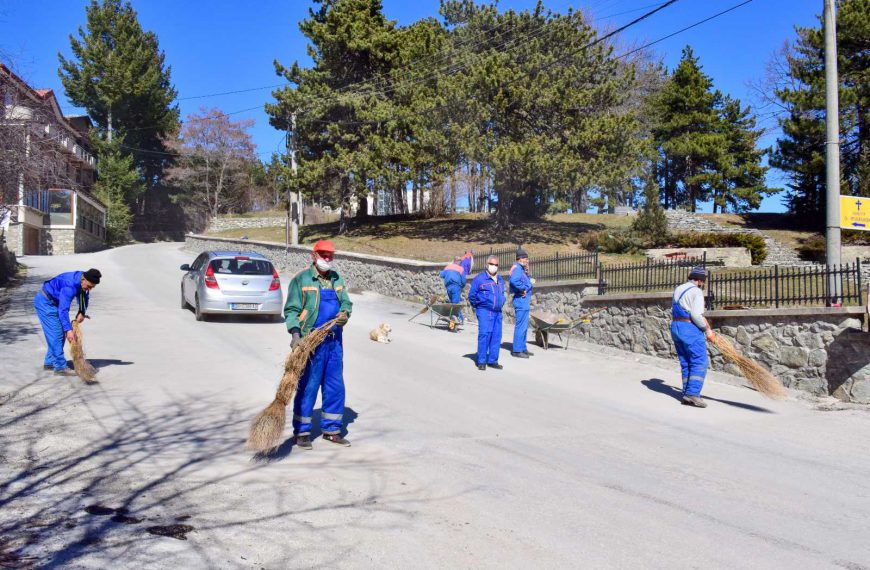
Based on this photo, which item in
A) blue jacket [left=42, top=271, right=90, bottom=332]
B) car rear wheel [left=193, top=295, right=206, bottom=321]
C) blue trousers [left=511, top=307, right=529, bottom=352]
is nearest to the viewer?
blue jacket [left=42, top=271, right=90, bottom=332]

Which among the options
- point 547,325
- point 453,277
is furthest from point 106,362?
point 453,277

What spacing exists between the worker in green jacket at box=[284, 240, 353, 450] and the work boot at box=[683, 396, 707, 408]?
4.84 meters

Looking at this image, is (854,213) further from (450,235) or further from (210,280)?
(450,235)

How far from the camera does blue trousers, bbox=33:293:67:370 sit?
9.59 metres

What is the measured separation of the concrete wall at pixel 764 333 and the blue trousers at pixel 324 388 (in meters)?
7.10

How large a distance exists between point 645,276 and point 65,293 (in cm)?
982

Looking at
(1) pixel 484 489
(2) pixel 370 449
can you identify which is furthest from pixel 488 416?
(1) pixel 484 489

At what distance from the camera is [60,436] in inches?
276

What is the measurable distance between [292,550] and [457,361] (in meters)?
8.31

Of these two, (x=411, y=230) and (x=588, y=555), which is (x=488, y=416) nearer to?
(x=588, y=555)

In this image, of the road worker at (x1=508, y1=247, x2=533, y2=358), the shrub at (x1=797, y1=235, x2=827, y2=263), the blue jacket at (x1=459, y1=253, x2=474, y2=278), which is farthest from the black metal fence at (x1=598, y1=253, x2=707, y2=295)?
the shrub at (x1=797, y1=235, x2=827, y2=263)

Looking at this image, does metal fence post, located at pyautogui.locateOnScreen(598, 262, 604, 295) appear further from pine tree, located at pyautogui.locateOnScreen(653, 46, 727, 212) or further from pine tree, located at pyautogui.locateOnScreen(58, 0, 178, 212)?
pine tree, located at pyautogui.locateOnScreen(58, 0, 178, 212)

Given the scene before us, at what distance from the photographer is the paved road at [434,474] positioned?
453cm

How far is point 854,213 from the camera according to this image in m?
11.6
